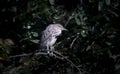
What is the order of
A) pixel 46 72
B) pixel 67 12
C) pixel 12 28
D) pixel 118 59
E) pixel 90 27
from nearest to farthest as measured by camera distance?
1. pixel 118 59
2. pixel 90 27
3. pixel 46 72
4. pixel 67 12
5. pixel 12 28

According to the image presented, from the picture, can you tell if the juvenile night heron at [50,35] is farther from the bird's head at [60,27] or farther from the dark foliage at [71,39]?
the dark foliage at [71,39]

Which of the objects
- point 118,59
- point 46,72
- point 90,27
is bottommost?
point 46,72

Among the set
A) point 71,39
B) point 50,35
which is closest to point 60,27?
point 50,35

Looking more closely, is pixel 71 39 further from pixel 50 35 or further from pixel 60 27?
pixel 50 35

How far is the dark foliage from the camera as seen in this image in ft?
9.70

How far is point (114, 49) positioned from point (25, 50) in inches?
45.9

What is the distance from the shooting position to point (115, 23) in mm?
2893

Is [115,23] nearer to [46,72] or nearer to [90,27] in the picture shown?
[90,27]

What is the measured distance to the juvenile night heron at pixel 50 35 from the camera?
4226 mm

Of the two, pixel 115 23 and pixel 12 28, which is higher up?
pixel 115 23

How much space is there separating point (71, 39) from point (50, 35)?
106 centimetres

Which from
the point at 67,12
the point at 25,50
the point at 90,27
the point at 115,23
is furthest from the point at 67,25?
the point at 115,23

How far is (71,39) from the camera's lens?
3.53 m

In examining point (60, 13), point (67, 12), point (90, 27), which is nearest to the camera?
point (90, 27)
